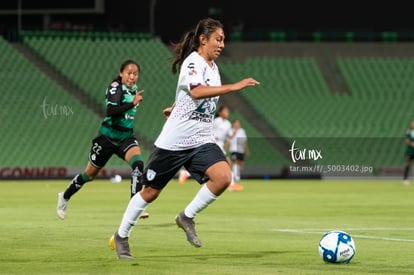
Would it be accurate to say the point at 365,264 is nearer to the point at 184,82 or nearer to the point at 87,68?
the point at 184,82

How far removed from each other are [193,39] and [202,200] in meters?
1.70

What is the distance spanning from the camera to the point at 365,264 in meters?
10.4

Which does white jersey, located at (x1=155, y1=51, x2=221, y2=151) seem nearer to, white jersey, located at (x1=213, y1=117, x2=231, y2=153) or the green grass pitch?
the green grass pitch

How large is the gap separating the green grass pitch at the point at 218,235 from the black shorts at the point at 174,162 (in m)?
0.83

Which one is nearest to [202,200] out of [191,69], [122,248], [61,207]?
[122,248]

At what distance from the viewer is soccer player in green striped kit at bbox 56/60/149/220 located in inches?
639

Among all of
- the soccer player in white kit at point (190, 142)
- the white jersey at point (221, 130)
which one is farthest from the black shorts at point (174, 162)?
the white jersey at point (221, 130)

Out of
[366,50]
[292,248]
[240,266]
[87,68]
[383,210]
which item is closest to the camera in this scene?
[240,266]

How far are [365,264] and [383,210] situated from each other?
1012cm

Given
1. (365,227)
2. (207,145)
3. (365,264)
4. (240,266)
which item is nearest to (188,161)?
(207,145)

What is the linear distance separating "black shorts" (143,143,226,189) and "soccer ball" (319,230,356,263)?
4.60ft

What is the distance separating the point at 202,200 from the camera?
1116cm

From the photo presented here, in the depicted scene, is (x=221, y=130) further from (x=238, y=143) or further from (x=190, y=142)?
(x=190, y=142)

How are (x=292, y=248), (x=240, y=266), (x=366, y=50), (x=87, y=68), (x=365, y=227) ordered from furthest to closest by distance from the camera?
(x=366, y=50), (x=87, y=68), (x=365, y=227), (x=292, y=248), (x=240, y=266)
